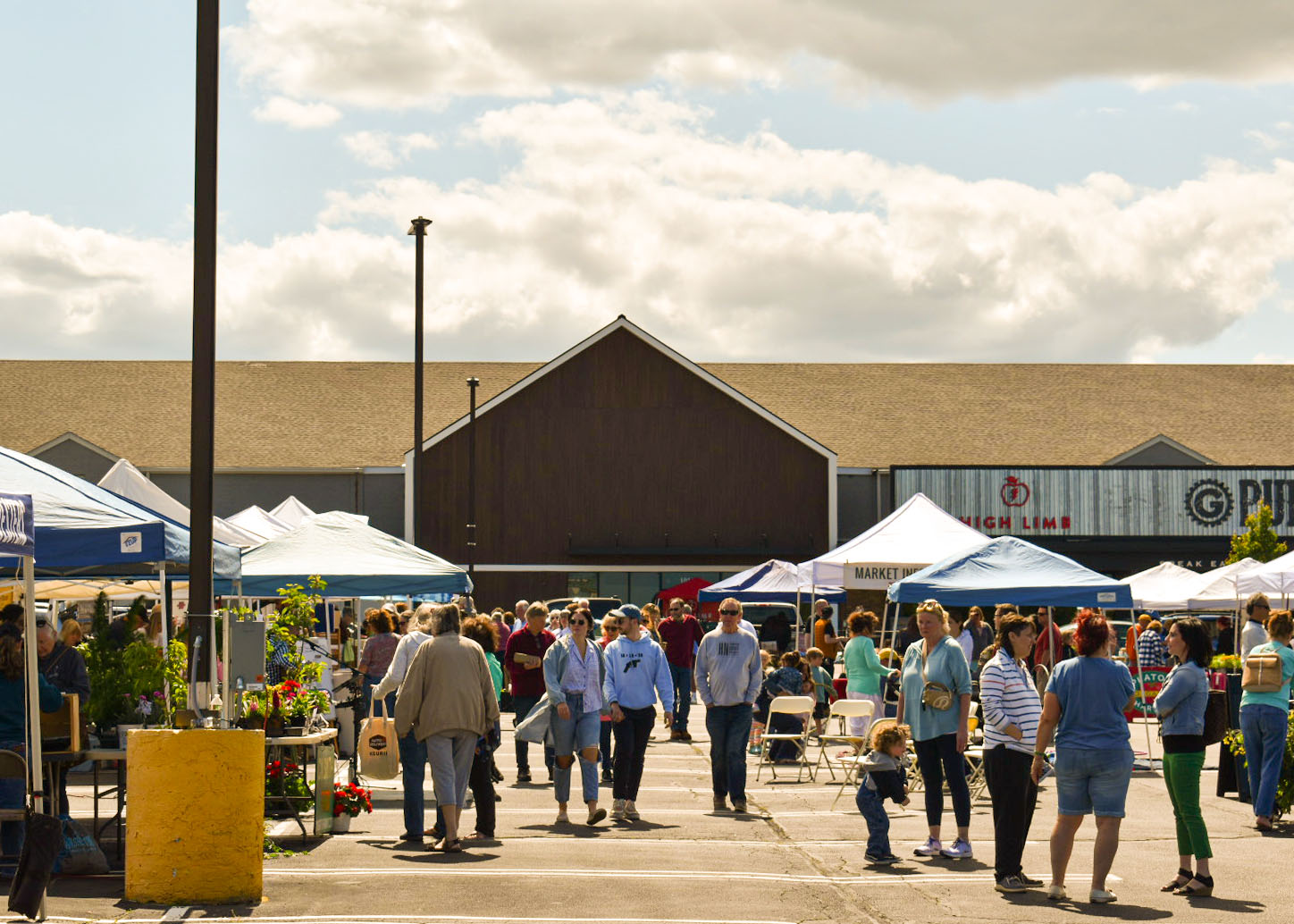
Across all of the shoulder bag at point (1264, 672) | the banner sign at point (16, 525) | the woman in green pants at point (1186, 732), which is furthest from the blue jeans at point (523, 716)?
the banner sign at point (16, 525)

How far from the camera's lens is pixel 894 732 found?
11.4 m

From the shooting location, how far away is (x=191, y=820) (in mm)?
9531

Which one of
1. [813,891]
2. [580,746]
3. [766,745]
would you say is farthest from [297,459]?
[813,891]

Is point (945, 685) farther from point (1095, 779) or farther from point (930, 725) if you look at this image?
point (1095, 779)

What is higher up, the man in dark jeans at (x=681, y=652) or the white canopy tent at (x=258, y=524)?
the white canopy tent at (x=258, y=524)

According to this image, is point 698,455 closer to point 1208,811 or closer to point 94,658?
point 1208,811

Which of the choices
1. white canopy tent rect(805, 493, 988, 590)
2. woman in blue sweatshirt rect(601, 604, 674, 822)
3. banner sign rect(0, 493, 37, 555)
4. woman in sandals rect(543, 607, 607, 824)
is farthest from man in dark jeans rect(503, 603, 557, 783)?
banner sign rect(0, 493, 37, 555)

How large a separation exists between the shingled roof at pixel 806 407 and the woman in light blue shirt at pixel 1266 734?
32.1 m

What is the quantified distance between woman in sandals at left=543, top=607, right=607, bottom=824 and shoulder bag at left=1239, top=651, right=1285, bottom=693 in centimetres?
532

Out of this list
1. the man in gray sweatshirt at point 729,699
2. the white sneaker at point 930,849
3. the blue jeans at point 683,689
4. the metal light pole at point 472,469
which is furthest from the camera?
the metal light pole at point 472,469

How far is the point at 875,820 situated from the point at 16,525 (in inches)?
232

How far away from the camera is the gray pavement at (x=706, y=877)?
942 centimetres

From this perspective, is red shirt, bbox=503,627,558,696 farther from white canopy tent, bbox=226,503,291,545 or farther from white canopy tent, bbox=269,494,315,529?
white canopy tent, bbox=269,494,315,529

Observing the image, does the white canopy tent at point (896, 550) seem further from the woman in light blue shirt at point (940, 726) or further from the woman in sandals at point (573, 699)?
the woman in light blue shirt at point (940, 726)
